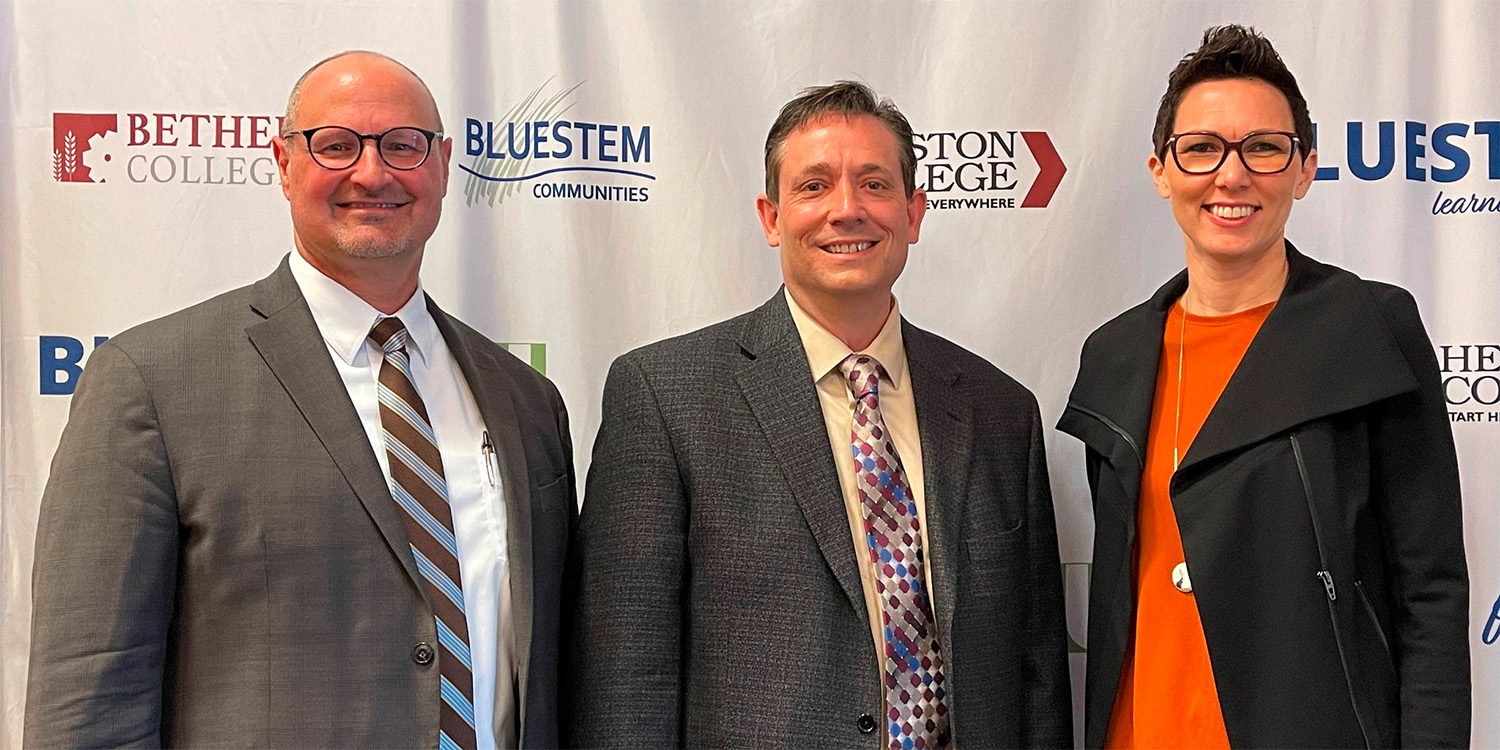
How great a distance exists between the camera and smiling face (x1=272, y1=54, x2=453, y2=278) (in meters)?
1.81

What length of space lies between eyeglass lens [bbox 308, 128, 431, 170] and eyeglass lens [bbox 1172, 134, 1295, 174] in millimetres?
1201

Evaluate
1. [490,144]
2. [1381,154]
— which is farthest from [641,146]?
[1381,154]

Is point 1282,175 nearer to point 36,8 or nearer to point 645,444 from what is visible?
point 645,444

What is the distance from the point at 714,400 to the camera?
198 cm

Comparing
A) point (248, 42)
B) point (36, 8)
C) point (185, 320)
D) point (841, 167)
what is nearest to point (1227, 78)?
point (841, 167)

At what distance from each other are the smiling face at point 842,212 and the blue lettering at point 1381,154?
110cm

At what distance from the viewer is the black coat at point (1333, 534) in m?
1.84

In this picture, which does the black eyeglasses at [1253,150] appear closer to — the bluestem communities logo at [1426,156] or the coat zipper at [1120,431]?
the coat zipper at [1120,431]

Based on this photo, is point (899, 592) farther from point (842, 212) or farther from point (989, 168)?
point (989, 168)

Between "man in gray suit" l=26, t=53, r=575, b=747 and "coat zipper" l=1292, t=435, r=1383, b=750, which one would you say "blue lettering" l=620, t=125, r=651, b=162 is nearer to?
"man in gray suit" l=26, t=53, r=575, b=747

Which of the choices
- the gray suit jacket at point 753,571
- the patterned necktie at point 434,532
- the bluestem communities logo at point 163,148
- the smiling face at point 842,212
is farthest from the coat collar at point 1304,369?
the bluestem communities logo at point 163,148

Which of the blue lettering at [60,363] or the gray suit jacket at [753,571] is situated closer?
the gray suit jacket at [753,571]

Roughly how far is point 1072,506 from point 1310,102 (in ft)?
3.10

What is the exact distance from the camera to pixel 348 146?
1.84 meters
